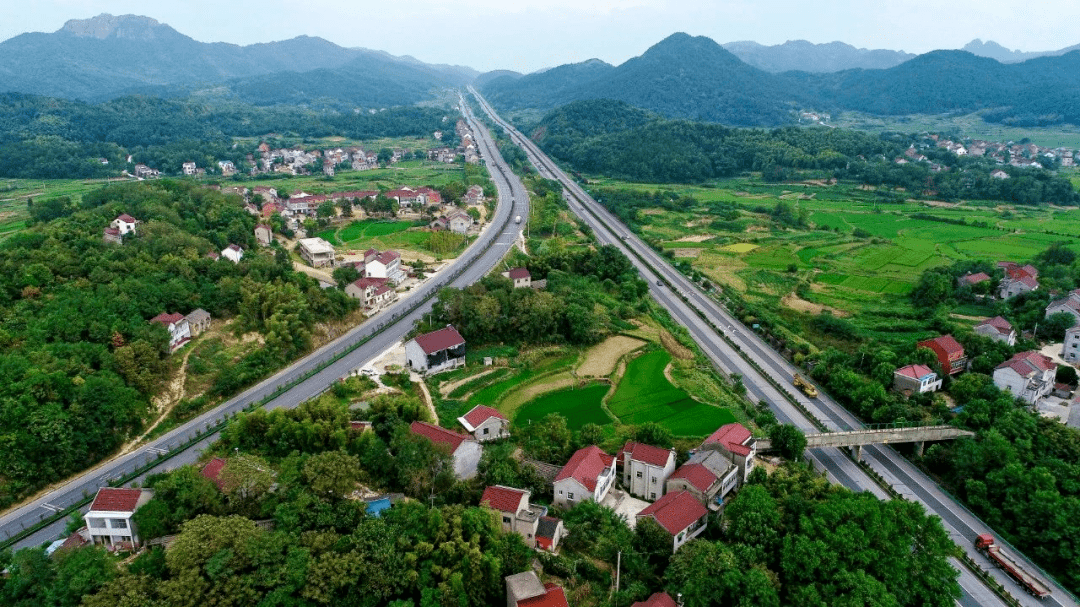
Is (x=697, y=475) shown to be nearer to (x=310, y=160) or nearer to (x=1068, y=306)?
(x=1068, y=306)

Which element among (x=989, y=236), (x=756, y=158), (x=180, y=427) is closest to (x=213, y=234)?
(x=180, y=427)

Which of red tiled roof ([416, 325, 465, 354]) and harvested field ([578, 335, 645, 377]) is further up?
red tiled roof ([416, 325, 465, 354])

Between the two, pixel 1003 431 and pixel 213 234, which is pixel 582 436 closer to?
pixel 1003 431

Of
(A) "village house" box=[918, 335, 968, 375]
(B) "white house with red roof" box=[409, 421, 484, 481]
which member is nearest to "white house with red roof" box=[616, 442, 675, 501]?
(B) "white house with red roof" box=[409, 421, 484, 481]

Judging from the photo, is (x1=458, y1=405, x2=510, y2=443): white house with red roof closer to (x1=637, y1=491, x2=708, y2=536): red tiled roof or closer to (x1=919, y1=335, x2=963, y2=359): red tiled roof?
(x1=637, y1=491, x2=708, y2=536): red tiled roof

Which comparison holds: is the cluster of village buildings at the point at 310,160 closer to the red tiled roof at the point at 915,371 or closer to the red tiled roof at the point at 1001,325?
the red tiled roof at the point at 1001,325

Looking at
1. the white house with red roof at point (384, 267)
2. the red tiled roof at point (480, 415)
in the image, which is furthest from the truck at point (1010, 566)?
the white house with red roof at point (384, 267)

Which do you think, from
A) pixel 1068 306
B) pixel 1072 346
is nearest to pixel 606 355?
pixel 1072 346
